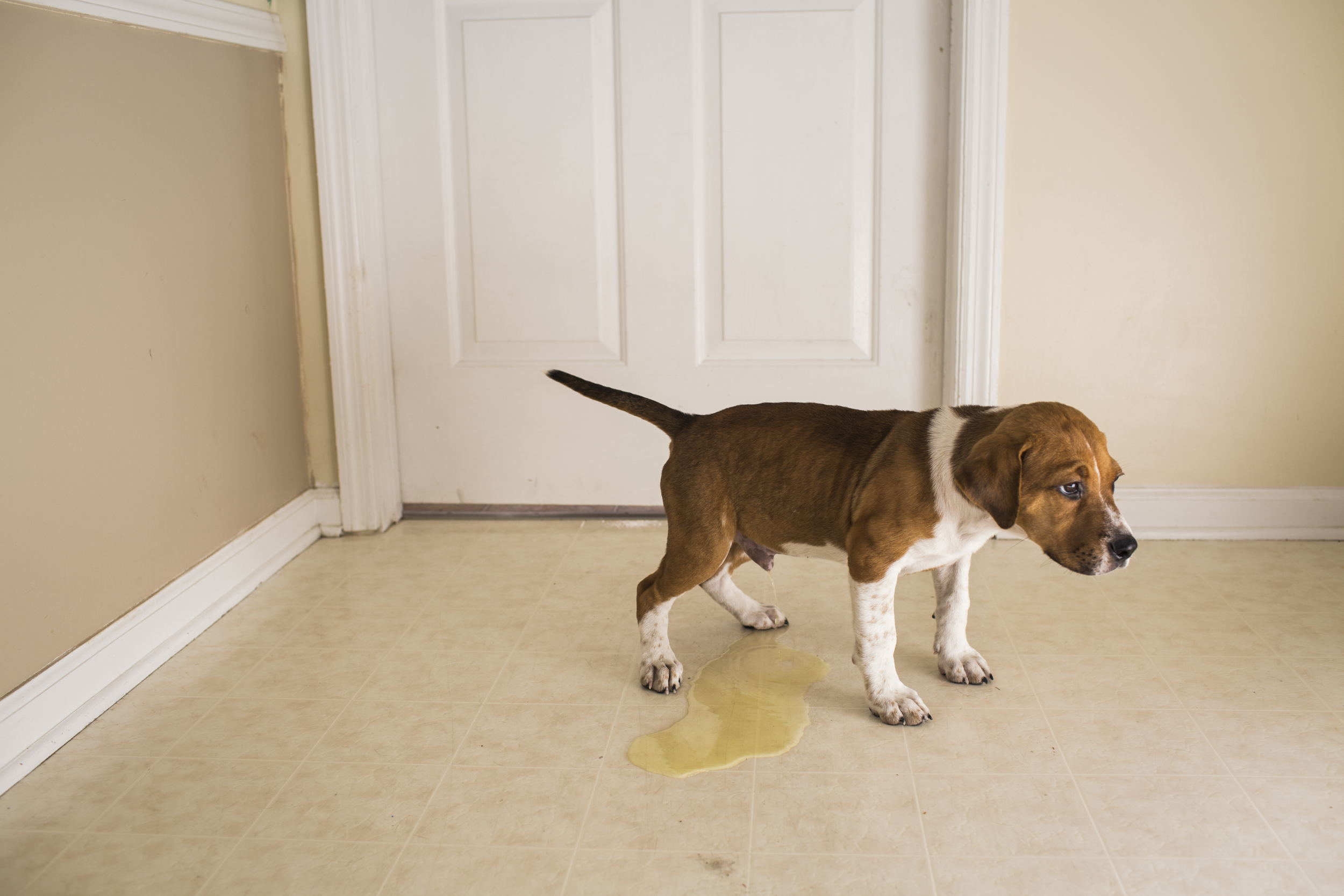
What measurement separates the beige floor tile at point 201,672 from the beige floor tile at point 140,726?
0.03m

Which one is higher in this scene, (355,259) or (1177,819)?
(355,259)

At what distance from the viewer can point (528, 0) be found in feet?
10.4

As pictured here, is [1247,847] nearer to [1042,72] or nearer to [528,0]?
[1042,72]

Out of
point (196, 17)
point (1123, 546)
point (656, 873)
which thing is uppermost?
point (196, 17)

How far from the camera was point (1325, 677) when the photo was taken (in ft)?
7.48

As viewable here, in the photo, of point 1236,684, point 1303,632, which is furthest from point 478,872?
point 1303,632

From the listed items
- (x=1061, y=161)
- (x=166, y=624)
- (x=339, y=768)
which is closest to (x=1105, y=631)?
(x=1061, y=161)

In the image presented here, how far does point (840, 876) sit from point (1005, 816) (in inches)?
13.6

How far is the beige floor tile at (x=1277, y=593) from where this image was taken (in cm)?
268

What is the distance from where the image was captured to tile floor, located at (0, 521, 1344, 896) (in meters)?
1.68

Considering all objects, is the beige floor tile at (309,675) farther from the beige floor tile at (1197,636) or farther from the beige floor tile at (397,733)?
the beige floor tile at (1197,636)

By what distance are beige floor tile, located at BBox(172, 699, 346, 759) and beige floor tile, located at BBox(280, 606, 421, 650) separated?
0.99 ft

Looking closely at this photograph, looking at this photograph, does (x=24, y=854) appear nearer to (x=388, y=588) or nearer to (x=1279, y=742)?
(x=388, y=588)

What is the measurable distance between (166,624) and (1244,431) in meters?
3.18
